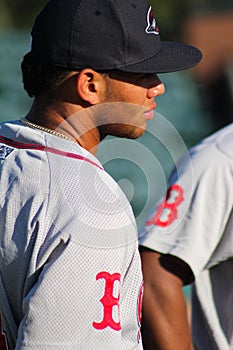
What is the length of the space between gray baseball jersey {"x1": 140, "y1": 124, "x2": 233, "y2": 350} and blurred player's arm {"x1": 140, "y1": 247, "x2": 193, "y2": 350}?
48mm

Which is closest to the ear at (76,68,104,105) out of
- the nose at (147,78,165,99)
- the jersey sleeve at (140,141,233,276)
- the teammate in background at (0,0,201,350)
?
the teammate in background at (0,0,201,350)

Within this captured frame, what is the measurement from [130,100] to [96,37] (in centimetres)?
20

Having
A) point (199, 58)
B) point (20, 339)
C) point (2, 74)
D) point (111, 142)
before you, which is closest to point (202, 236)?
point (111, 142)

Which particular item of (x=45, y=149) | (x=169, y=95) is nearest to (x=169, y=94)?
(x=169, y=95)

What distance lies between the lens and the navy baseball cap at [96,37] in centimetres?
217

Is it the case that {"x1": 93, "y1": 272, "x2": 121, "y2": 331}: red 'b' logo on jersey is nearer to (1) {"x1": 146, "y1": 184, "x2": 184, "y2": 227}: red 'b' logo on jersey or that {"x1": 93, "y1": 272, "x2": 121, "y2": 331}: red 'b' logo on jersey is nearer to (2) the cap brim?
(2) the cap brim

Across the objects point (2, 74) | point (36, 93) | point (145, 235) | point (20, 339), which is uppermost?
point (36, 93)

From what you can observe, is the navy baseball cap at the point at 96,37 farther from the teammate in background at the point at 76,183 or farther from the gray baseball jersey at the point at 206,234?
the gray baseball jersey at the point at 206,234

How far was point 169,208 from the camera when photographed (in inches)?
120

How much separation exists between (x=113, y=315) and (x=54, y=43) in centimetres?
71

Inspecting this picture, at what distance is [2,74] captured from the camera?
33.1 ft

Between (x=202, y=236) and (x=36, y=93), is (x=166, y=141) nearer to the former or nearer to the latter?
(x=36, y=93)

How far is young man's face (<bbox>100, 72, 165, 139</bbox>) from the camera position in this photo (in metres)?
2.23

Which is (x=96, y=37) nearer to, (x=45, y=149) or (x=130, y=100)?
(x=130, y=100)
